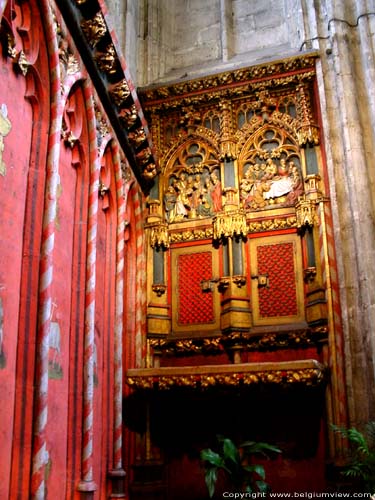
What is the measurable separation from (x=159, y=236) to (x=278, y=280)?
195 cm

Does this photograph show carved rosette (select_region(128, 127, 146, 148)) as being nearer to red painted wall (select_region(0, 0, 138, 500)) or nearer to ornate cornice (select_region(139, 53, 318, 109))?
red painted wall (select_region(0, 0, 138, 500))

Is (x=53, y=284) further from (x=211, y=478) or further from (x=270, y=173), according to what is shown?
(x=270, y=173)

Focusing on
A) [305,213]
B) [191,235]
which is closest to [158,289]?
[191,235]

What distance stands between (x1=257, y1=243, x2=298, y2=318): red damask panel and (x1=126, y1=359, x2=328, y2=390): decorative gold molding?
1314 millimetres

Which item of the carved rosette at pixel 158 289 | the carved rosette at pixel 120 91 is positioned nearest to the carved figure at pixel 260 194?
the carved rosette at pixel 158 289

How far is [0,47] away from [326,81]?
18.2 ft

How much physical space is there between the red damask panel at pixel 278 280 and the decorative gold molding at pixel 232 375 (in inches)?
51.7

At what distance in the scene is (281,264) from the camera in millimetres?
8797

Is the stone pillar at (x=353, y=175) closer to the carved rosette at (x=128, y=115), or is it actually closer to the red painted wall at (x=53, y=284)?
the carved rosette at (x=128, y=115)

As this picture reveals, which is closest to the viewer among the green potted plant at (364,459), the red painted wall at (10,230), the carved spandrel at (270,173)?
the red painted wall at (10,230)

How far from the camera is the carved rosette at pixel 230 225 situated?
895 centimetres

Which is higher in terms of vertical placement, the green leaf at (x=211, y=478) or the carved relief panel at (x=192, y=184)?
the carved relief panel at (x=192, y=184)

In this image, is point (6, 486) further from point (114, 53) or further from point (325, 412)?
point (114, 53)

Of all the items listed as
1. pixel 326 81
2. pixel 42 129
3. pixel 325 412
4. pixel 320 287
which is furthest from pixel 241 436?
pixel 326 81
